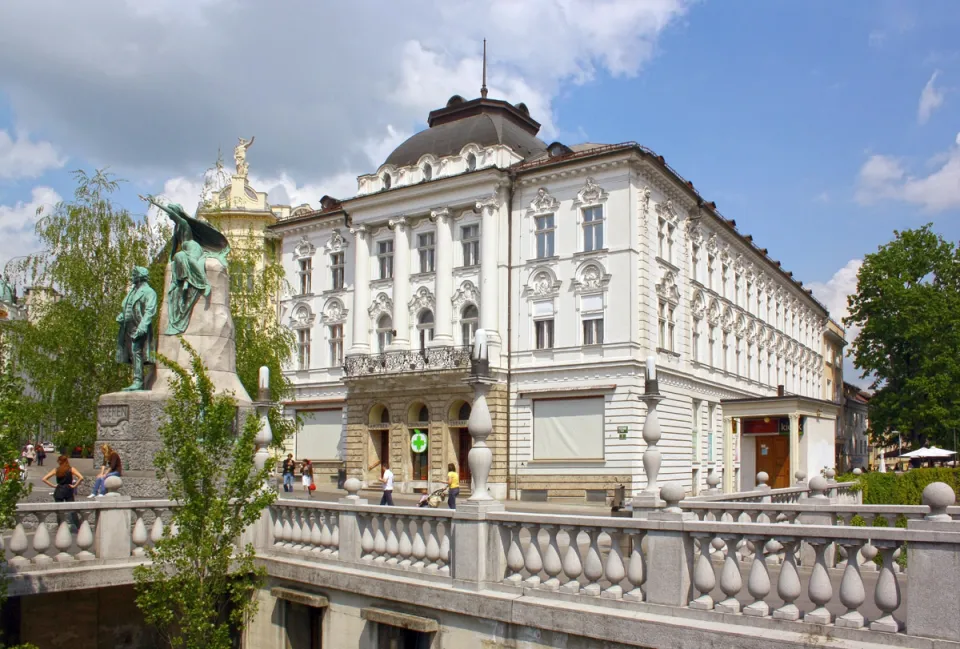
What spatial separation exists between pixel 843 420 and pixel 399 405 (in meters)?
45.5

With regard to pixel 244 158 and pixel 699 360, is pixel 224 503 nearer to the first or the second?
pixel 699 360

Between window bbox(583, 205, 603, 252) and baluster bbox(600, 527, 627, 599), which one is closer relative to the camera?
baluster bbox(600, 527, 627, 599)

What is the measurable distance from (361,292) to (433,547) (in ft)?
104

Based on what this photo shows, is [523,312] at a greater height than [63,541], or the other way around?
[523,312]

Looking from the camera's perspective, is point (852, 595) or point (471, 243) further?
point (471, 243)

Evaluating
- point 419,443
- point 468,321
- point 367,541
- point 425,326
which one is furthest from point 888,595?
point 425,326

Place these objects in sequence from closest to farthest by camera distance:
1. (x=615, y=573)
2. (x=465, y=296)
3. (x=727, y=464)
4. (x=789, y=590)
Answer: (x=789, y=590), (x=615, y=573), (x=465, y=296), (x=727, y=464)

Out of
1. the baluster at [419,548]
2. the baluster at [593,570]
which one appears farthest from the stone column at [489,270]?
the baluster at [593,570]

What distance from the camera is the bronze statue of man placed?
15133mm

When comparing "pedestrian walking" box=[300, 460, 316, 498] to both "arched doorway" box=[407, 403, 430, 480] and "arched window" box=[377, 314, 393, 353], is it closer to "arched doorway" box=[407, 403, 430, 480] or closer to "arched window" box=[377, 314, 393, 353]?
"arched doorway" box=[407, 403, 430, 480]

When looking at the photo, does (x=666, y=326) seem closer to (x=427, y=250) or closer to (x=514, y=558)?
(x=427, y=250)

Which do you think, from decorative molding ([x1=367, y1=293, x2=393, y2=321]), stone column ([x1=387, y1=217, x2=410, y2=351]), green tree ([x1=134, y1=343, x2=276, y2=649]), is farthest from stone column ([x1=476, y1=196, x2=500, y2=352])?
green tree ([x1=134, y1=343, x2=276, y2=649])

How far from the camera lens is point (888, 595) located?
653cm

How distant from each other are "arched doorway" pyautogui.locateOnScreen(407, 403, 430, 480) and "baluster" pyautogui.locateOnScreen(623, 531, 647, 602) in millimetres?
29664
